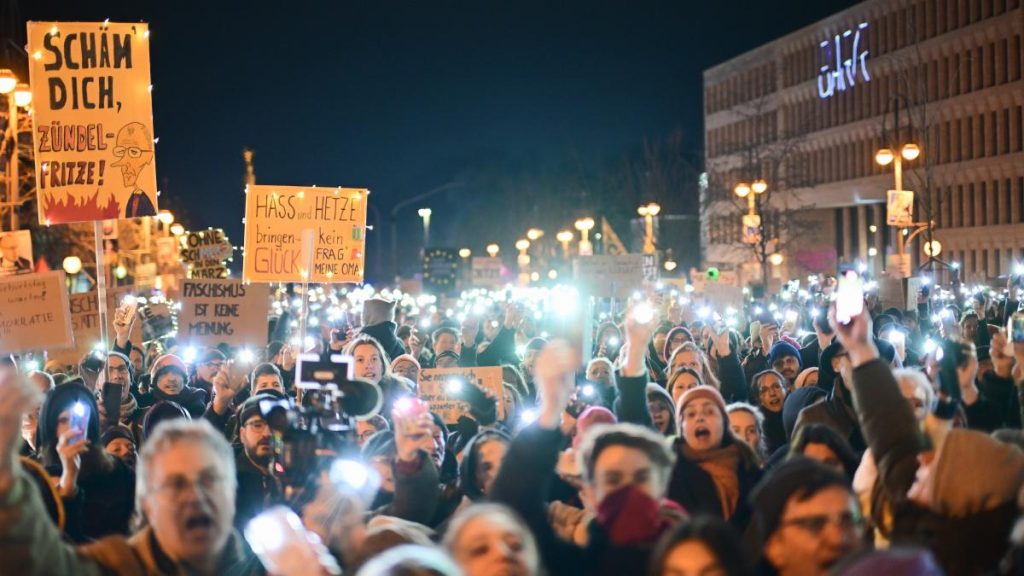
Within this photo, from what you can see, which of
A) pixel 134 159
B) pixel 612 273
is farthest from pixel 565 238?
pixel 134 159

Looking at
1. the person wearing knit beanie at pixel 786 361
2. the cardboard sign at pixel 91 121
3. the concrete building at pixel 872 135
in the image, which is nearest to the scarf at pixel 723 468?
the cardboard sign at pixel 91 121

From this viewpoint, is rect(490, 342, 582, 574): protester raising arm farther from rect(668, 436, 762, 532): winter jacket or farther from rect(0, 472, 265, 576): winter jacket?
rect(668, 436, 762, 532): winter jacket

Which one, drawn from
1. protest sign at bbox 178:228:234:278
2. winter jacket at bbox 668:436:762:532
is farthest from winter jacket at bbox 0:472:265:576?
protest sign at bbox 178:228:234:278

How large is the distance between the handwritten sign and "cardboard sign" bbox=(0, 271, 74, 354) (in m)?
70.0

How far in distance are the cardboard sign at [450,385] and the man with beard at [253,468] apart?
111 inches

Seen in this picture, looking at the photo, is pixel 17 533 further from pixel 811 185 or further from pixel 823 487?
pixel 811 185

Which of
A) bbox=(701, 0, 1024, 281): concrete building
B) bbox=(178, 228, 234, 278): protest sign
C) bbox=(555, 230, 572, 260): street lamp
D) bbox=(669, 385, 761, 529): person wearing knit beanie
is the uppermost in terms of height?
bbox=(701, 0, 1024, 281): concrete building

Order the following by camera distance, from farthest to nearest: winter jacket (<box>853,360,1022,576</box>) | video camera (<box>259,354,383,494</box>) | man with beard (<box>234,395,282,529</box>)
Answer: man with beard (<box>234,395,282,529</box>)
video camera (<box>259,354,383,494</box>)
winter jacket (<box>853,360,1022,576</box>)

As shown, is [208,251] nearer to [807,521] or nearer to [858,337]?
[858,337]

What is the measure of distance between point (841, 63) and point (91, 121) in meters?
74.0

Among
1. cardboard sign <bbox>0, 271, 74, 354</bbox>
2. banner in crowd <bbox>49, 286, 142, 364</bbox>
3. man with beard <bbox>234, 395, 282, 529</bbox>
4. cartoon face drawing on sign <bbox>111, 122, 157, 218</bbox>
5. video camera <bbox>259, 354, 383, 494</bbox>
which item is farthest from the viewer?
banner in crowd <bbox>49, 286, 142, 364</bbox>

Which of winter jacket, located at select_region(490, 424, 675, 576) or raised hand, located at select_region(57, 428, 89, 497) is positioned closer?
winter jacket, located at select_region(490, 424, 675, 576)

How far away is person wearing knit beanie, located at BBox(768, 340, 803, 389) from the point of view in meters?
12.7

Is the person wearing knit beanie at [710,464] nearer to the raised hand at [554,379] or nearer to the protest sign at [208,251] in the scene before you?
the raised hand at [554,379]
